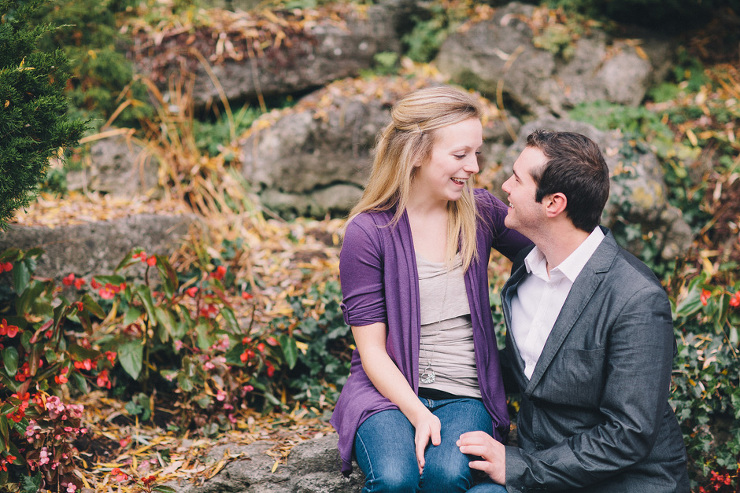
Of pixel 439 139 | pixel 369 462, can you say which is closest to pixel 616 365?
pixel 369 462

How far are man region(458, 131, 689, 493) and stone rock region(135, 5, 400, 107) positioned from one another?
3.60 m

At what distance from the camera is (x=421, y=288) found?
265 cm

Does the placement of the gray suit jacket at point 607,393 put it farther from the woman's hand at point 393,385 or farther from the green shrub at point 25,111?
the green shrub at point 25,111

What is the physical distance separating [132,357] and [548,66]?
14.0 ft

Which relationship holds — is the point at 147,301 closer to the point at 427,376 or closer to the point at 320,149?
the point at 427,376

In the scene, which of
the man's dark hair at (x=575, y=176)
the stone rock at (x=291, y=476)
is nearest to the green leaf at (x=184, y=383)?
the stone rock at (x=291, y=476)

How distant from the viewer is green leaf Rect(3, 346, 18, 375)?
2.98 meters

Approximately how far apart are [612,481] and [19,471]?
257cm

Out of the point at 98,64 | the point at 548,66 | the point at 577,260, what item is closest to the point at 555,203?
the point at 577,260

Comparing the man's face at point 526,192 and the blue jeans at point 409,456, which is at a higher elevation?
the man's face at point 526,192

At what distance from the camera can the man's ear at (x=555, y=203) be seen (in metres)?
2.33

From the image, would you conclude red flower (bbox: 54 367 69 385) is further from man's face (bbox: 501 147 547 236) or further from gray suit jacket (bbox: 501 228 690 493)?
man's face (bbox: 501 147 547 236)

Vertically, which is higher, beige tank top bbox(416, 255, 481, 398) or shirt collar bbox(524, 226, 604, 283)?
shirt collar bbox(524, 226, 604, 283)

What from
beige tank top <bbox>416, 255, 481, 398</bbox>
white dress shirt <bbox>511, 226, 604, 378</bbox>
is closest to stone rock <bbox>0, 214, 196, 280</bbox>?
beige tank top <bbox>416, 255, 481, 398</bbox>
